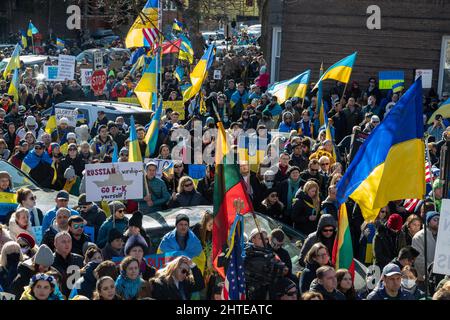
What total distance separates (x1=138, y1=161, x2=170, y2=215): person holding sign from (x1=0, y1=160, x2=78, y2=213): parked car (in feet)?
3.00

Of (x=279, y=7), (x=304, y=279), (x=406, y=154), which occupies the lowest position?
(x=304, y=279)

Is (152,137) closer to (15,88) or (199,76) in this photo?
(199,76)

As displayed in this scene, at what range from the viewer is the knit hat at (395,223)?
10.6 metres

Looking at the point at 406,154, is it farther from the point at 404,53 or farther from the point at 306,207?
the point at 404,53

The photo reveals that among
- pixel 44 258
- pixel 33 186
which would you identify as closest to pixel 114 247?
pixel 44 258

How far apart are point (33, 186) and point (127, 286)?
17.9 ft

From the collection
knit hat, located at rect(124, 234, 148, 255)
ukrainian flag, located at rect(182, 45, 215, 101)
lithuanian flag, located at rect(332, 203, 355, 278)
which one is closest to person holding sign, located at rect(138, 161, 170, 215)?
knit hat, located at rect(124, 234, 148, 255)

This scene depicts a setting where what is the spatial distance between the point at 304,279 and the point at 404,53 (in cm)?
1666

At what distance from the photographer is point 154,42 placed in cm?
2178

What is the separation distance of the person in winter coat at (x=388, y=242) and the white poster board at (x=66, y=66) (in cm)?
1454

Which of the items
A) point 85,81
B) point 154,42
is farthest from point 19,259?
point 85,81

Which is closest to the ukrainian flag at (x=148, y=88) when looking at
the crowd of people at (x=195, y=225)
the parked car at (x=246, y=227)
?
the crowd of people at (x=195, y=225)

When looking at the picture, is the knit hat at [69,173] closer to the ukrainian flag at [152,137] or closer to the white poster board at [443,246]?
the ukrainian flag at [152,137]

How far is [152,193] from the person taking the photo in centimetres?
1268
